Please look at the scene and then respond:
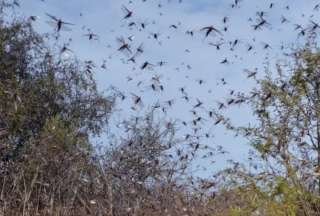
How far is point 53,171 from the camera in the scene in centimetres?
1254

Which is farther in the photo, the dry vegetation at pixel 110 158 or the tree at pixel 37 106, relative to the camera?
the tree at pixel 37 106

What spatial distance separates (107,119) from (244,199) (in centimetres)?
1622

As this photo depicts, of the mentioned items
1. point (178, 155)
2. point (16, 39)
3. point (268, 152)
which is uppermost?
point (16, 39)

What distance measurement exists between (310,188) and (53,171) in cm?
764

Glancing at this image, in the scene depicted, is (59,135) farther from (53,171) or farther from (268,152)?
(268,152)

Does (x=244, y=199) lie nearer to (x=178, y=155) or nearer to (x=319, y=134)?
(x=319, y=134)

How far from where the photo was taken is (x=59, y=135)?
603 inches

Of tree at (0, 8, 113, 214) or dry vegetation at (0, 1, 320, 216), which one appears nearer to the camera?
dry vegetation at (0, 1, 320, 216)

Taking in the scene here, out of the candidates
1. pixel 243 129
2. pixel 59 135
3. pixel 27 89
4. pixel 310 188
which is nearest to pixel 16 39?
pixel 27 89

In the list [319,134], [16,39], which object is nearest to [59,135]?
[16,39]

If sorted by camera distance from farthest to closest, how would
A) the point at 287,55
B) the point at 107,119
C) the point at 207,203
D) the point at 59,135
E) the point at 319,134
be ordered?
the point at 107,119
the point at 59,135
the point at 207,203
the point at 287,55
the point at 319,134

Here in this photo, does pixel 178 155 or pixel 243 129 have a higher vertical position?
pixel 178 155

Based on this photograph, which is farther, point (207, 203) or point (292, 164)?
point (207, 203)

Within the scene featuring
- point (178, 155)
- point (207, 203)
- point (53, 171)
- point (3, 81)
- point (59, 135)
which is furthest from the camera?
point (3, 81)
